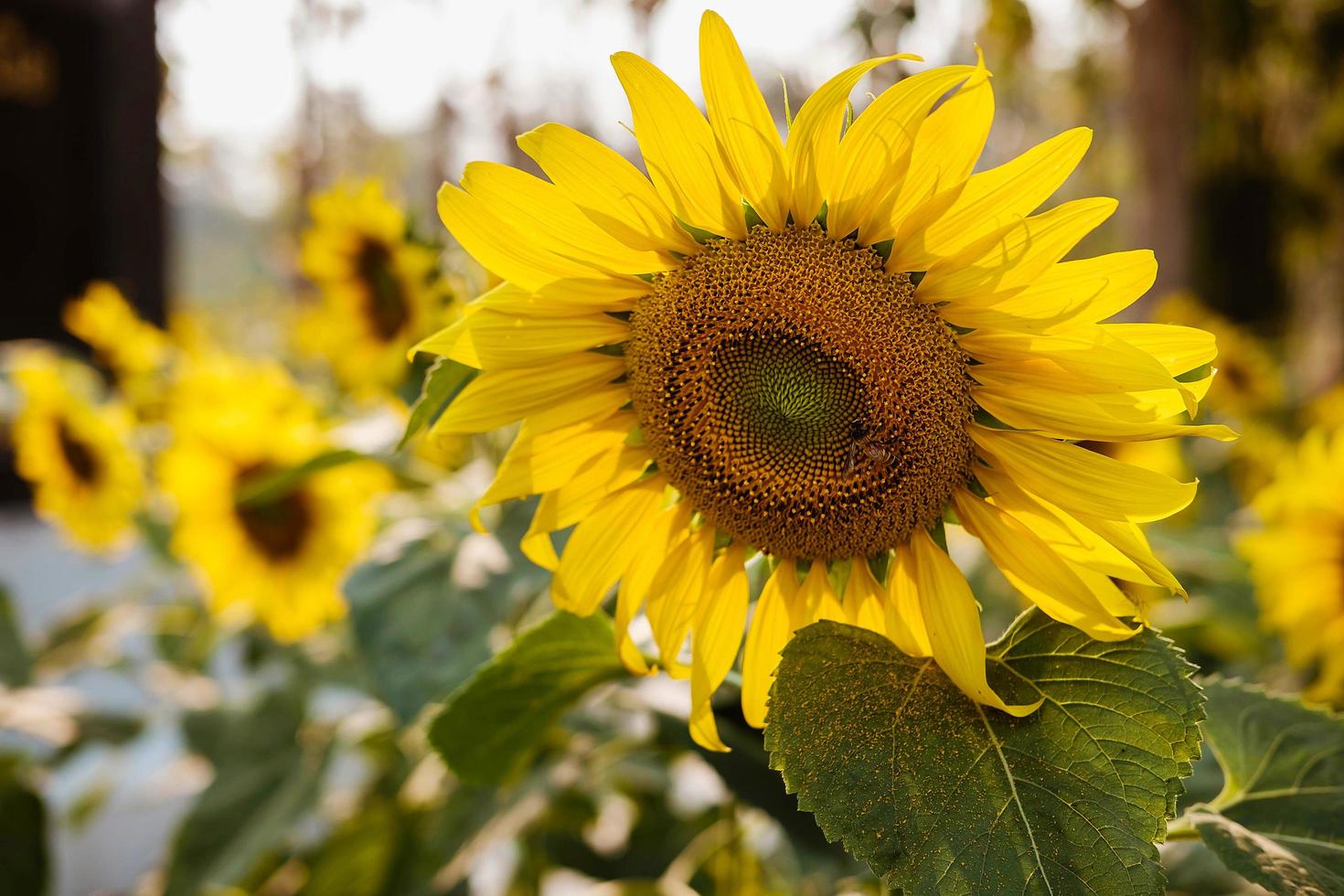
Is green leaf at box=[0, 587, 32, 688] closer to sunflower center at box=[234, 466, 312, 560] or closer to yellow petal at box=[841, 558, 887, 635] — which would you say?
sunflower center at box=[234, 466, 312, 560]

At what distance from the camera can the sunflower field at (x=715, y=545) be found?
0.32 m

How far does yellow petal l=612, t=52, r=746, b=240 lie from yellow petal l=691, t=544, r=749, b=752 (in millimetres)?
129

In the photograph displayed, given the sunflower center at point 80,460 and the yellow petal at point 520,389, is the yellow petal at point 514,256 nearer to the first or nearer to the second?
the yellow petal at point 520,389

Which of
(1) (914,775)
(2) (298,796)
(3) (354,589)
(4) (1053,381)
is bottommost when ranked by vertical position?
(2) (298,796)

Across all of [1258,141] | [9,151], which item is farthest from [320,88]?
[1258,141]

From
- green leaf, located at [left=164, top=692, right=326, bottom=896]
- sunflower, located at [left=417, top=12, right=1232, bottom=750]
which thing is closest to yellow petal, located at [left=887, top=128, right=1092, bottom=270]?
sunflower, located at [left=417, top=12, right=1232, bottom=750]

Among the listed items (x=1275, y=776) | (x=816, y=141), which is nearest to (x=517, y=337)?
(x=816, y=141)

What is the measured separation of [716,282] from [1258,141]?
291cm

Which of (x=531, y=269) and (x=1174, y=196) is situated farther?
(x=1174, y=196)

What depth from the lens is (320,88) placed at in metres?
2.07

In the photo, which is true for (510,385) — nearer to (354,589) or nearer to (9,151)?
(354,589)

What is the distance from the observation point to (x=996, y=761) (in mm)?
317

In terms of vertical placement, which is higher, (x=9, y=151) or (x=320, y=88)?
(x=320, y=88)

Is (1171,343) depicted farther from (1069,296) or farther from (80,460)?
(80,460)
